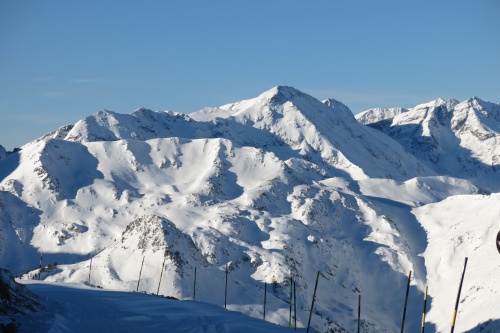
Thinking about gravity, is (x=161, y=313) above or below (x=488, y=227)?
below

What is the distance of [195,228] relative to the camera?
535 feet

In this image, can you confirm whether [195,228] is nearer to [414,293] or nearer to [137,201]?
[137,201]

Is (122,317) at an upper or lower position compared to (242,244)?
lower

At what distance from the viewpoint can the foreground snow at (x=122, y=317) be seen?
151ft

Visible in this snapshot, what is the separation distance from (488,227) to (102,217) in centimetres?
9726

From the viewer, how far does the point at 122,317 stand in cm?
4994

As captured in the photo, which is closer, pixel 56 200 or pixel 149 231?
pixel 149 231

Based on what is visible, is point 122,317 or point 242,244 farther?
point 242,244

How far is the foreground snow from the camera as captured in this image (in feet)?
151

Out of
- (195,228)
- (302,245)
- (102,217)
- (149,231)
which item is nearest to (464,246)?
(302,245)

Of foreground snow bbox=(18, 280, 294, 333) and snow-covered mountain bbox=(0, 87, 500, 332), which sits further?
snow-covered mountain bbox=(0, 87, 500, 332)

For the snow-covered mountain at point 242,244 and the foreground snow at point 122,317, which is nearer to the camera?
the foreground snow at point 122,317

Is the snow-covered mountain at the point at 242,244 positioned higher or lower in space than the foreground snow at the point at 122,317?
higher

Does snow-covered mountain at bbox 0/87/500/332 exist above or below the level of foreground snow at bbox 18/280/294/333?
above
